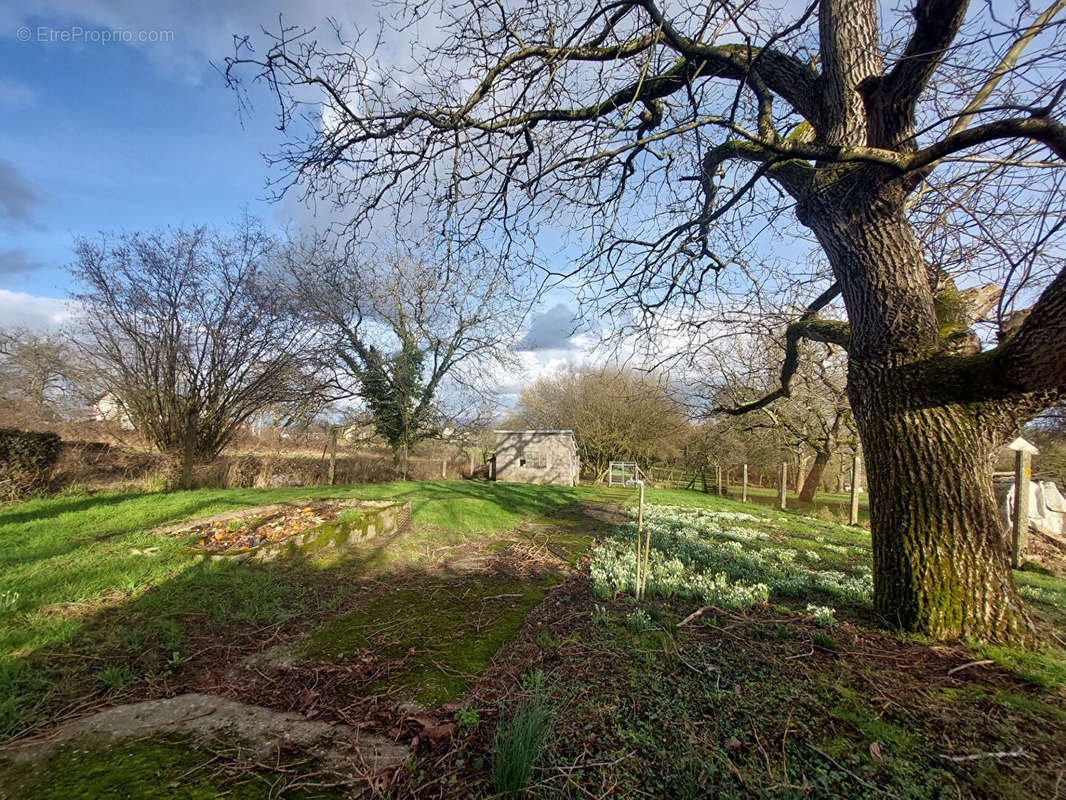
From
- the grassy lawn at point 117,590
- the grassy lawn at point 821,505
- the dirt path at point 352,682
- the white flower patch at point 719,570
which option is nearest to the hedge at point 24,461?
the grassy lawn at point 117,590

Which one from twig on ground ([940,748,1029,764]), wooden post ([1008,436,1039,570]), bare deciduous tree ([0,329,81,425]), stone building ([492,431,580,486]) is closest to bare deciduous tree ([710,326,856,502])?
wooden post ([1008,436,1039,570])

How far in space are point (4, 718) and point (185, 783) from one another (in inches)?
51.8

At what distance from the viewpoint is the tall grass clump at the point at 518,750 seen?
163 cm

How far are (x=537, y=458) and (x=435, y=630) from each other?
21.5 m

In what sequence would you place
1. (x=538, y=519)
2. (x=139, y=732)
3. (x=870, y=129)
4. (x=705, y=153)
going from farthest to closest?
(x=538, y=519) → (x=705, y=153) → (x=870, y=129) → (x=139, y=732)

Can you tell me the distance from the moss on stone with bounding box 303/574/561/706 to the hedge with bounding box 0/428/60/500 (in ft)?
26.9

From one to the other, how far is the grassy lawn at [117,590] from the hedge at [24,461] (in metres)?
0.99

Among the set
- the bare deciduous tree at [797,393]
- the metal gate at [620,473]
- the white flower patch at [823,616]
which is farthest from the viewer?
the metal gate at [620,473]

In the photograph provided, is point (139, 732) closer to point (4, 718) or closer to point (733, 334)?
point (4, 718)

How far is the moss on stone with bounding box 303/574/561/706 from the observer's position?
2.76 m

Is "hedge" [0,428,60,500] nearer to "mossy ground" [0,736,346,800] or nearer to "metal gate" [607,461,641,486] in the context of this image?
"mossy ground" [0,736,346,800]

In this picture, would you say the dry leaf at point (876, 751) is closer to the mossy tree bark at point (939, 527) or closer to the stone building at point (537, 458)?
the mossy tree bark at point (939, 527)

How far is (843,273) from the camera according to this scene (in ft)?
11.3

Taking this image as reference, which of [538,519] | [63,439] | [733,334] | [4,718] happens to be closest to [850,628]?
[733,334]
